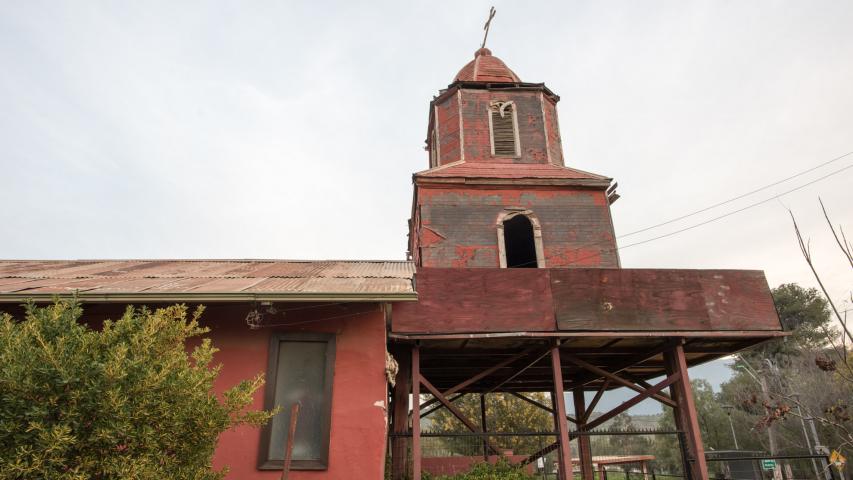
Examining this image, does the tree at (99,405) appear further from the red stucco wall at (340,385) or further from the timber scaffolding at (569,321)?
the timber scaffolding at (569,321)

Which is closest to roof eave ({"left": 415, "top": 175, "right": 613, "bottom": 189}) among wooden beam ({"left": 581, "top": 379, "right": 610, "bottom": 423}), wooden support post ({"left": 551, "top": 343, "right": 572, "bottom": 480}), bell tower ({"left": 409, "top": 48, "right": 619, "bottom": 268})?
bell tower ({"left": 409, "top": 48, "right": 619, "bottom": 268})

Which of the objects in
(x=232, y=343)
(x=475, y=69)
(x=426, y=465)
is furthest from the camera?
(x=475, y=69)

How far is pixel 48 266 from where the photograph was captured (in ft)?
39.3

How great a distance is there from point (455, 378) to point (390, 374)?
6.27m

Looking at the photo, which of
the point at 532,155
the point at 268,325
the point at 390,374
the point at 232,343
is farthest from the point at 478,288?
the point at 532,155

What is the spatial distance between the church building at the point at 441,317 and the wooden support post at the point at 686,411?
0.04m

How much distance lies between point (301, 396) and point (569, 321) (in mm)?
5081

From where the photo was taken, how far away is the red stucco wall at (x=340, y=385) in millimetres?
7531

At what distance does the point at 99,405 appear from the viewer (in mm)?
4406

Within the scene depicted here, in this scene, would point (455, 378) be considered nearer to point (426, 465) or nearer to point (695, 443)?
point (426, 465)

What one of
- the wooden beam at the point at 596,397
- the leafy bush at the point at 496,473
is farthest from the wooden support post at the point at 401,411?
the wooden beam at the point at 596,397

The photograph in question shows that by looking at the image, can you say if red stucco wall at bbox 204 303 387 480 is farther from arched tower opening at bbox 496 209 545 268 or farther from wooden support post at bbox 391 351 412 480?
arched tower opening at bbox 496 209 545 268

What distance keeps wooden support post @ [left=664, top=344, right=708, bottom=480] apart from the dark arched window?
6299 mm

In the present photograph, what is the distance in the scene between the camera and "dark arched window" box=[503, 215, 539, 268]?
16.4m
